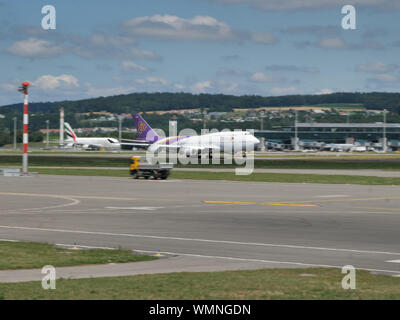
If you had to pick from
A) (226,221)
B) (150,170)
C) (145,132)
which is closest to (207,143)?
(145,132)

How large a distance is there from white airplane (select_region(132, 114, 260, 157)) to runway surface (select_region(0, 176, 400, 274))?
60.5 m

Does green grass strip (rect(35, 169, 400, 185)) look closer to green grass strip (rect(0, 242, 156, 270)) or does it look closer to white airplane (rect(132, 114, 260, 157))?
white airplane (rect(132, 114, 260, 157))

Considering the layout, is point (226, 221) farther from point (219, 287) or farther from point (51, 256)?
point (219, 287)

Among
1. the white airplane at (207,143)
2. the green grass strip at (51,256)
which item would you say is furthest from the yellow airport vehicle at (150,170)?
the white airplane at (207,143)

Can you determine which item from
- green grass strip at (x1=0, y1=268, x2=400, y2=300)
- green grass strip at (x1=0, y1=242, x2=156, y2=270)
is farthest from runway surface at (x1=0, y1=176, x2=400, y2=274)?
green grass strip at (x1=0, y1=268, x2=400, y2=300)

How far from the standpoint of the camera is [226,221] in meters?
30.9

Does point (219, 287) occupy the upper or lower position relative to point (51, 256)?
upper

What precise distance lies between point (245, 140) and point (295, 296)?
3955 inches

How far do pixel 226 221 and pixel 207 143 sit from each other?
8523 centimetres

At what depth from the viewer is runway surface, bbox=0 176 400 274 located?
21797 millimetres

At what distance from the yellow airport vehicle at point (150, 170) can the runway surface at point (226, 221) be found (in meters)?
12.5

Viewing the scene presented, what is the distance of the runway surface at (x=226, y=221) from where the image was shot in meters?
21.8
